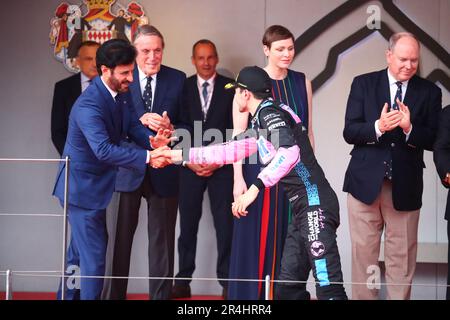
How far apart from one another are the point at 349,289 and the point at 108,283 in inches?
64.4

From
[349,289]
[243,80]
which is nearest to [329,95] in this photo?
[349,289]

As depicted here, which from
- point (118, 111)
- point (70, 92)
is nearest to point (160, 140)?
point (118, 111)

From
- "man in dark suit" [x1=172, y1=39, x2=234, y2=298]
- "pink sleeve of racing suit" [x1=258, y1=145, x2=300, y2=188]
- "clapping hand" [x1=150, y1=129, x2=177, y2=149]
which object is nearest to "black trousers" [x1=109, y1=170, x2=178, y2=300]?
"clapping hand" [x1=150, y1=129, x2=177, y2=149]

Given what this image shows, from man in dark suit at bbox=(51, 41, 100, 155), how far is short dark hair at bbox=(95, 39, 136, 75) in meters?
1.28

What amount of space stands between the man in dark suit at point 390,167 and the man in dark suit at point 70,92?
1.71m

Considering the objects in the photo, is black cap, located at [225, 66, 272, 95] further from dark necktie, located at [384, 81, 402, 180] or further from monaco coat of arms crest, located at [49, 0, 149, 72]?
monaco coat of arms crest, located at [49, 0, 149, 72]

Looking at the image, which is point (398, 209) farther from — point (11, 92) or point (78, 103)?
point (11, 92)

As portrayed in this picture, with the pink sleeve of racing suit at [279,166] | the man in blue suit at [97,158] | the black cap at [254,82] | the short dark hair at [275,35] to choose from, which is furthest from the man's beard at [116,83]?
the pink sleeve of racing suit at [279,166]

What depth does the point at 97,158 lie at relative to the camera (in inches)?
208

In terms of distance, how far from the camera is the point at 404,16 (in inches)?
266

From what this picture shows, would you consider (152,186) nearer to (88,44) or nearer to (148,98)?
(148,98)

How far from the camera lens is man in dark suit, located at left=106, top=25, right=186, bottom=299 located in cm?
568

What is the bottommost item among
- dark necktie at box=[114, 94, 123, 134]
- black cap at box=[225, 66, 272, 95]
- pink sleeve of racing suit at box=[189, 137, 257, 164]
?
pink sleeve of racing suit at box=[189, 137, 257, 164]

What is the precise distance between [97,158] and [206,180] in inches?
58.7
